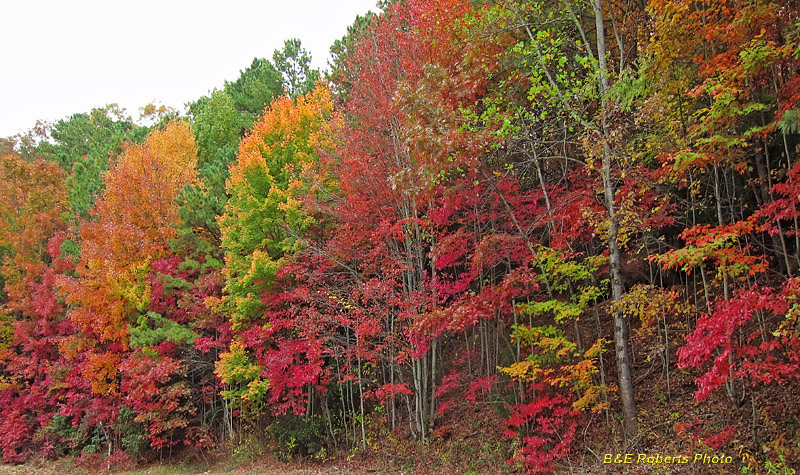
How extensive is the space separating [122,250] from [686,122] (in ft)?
55.0

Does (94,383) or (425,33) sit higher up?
(425,33)

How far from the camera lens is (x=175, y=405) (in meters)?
14.9

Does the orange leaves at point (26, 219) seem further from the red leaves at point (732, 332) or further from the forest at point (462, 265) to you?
the red leaves at point (732, 332)

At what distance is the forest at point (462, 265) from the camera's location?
21.5 feet

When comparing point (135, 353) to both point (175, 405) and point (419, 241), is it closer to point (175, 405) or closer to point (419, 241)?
point (175, 405)

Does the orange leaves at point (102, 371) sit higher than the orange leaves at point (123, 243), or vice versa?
the orange leaves at point (123, 243)

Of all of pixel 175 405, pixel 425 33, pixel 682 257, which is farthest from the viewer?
pixel 175 405

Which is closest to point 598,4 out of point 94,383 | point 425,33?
point 425,33

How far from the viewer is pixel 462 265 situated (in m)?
13.4

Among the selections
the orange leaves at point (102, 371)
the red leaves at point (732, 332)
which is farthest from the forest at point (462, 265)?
the orange leaves at point (102, 371)

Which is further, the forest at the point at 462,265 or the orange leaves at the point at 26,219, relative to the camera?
the orange leaves at the point at 26,219

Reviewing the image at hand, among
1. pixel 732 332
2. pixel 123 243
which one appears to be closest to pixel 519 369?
pixel 732 332

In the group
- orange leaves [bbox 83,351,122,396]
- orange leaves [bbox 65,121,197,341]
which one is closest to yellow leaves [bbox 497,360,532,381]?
orange leaves [bbox 65,121,197,341]

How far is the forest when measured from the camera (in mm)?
6539
